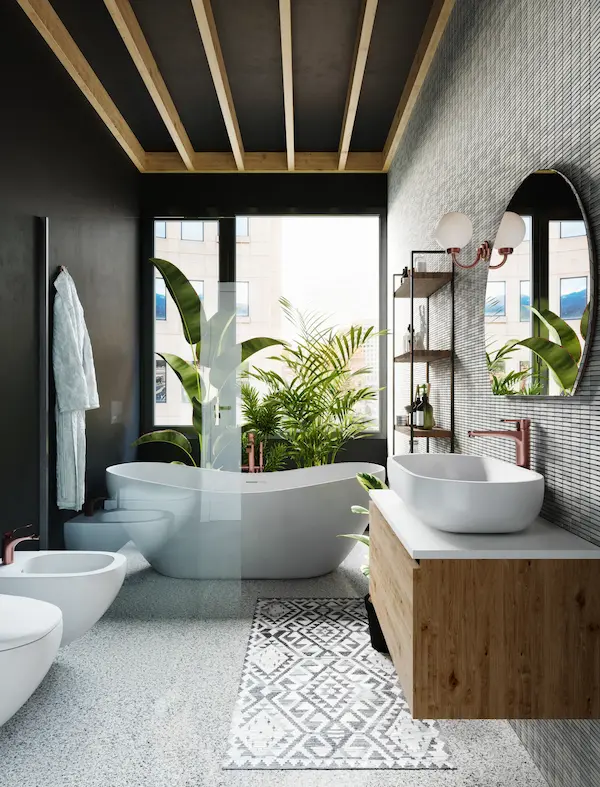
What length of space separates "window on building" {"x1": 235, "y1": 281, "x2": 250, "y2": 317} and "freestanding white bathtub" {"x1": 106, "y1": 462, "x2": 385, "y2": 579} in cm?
90

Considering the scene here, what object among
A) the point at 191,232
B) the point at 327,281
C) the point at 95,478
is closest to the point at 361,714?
the point at 95,478

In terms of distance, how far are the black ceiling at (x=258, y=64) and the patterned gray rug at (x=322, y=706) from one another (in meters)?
3.27

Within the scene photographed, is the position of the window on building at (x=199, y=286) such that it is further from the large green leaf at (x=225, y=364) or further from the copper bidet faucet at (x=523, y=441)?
the copper bidet faucet at (x=523, y=441)

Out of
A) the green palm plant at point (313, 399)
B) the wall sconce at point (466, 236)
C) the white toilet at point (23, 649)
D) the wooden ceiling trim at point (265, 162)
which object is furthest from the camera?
the wooden ceiling trim at point (265, 162)

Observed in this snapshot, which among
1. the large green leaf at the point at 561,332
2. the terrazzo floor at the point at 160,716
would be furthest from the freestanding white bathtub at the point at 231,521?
the large green leaf at the point at 561,332

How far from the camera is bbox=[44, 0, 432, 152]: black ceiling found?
123 inches

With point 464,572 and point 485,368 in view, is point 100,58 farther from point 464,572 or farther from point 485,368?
point 464,572

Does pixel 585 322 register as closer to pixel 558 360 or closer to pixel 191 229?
pixel 558 360

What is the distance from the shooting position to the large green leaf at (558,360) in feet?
5.74

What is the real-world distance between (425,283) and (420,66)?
4.36 ft

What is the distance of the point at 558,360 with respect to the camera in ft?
5.99

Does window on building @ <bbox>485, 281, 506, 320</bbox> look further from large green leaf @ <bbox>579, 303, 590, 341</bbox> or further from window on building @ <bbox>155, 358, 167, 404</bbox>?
window on building @ <bbox>155, 358, 167, 404</bbox>

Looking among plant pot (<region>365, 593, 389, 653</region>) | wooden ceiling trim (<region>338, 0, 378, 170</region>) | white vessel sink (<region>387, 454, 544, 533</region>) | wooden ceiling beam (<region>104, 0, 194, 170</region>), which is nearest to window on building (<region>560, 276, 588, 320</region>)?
white vessel sink (<region>387, 454, 544, 533</region>)

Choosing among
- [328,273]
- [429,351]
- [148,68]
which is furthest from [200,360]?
[328,273]
